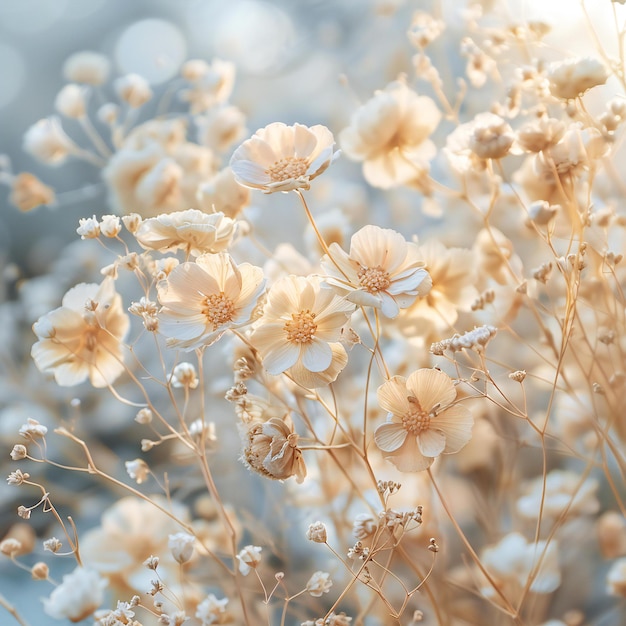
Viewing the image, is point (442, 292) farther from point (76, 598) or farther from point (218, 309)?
point (76, 598)

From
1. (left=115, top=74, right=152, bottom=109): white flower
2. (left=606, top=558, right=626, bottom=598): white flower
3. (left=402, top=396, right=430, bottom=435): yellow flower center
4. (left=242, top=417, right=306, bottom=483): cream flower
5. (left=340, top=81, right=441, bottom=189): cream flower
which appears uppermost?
(left=115, top=74, right=152, bottom=109): white flower

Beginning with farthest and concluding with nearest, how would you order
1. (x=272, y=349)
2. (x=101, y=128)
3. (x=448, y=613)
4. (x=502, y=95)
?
(x=101, y=128)
(x=502, y=95)
(x=448, y=613)
(x=272, y=349)

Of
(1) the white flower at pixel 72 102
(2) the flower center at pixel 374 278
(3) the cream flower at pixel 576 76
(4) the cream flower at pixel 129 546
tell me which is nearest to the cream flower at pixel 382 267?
(2) the flower center at pixel 374 278

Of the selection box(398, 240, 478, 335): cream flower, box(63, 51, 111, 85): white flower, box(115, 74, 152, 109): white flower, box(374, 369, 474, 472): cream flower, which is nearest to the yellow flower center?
box(374, 369, 474, 472): cream flower

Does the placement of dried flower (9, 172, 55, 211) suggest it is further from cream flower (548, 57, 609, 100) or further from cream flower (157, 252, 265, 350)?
cream flower (548, 57, 609, 100)

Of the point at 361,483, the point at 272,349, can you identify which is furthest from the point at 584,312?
the point at 272,349

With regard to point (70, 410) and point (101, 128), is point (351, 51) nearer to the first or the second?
point (101, 128)

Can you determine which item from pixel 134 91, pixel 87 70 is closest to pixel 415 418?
pixel 134 91
